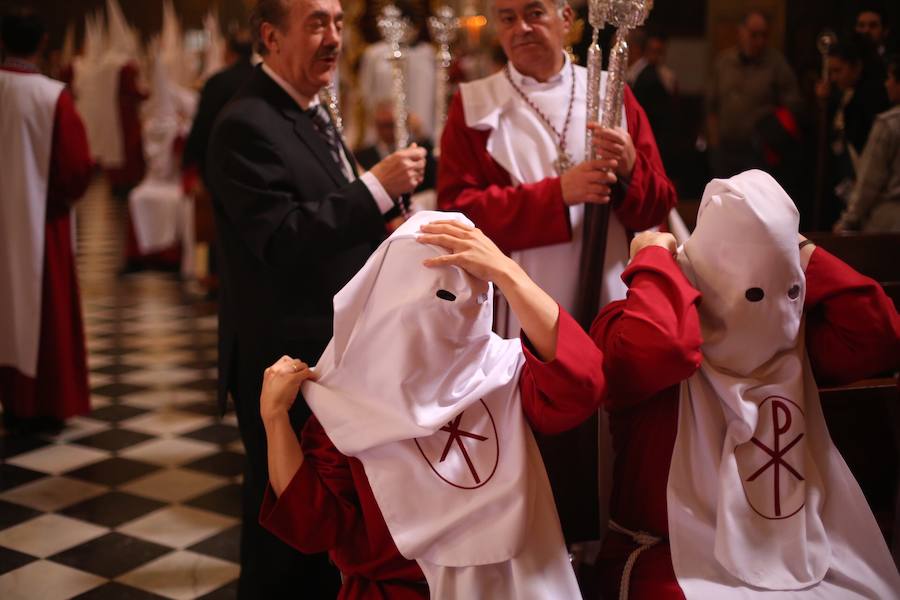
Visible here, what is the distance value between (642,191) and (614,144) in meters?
0.18

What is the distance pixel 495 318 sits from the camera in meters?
2.69

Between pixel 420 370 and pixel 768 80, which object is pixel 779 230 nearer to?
pixel 420 370

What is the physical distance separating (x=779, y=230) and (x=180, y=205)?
7.74 m

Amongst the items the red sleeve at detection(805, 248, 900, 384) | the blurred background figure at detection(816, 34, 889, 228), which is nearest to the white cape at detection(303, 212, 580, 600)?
Result: the red sleeve at detection(805, 248, 900, 384)

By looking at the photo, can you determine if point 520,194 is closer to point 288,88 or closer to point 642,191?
point 642,191

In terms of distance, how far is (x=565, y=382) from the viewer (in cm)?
171

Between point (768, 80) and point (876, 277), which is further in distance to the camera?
point (768, 80)

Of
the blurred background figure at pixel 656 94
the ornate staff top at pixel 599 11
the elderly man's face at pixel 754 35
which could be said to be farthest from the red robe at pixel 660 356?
the elderly man's face at pixel 754 35

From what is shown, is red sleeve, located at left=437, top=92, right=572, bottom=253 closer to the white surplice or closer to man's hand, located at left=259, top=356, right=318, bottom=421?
the white surplice

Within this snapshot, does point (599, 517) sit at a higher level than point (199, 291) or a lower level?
higher

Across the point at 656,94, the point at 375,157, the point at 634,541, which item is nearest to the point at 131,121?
the point at 375,157

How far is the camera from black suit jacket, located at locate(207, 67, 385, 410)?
8.44ft

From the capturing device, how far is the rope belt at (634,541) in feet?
6.12

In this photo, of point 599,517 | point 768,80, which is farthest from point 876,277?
point 768,80
